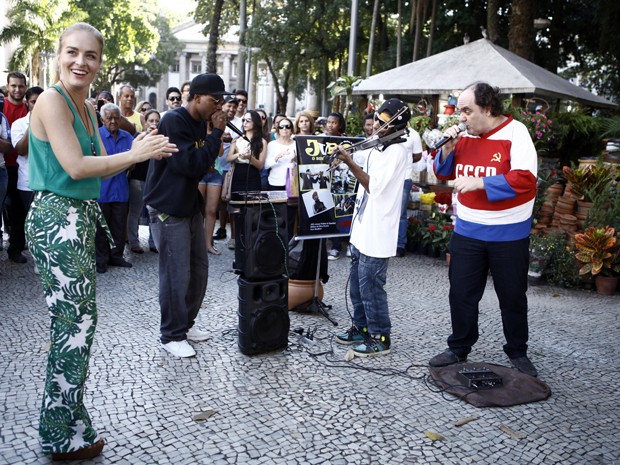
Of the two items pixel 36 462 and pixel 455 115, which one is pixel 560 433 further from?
pixel 455 115

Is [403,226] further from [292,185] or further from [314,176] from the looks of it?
[314,176]

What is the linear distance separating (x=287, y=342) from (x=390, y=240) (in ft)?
3.89

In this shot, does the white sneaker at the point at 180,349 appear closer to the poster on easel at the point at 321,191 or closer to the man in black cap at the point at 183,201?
the man in black cap at the point at 183,201

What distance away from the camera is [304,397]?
3.93 metres

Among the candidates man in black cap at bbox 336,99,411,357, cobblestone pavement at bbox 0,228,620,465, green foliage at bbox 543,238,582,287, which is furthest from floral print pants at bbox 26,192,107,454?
green foliage at bbox 543,238,582,287

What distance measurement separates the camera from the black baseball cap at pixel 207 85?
4227mm

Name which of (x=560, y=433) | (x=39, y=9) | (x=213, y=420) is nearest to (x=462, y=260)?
(x=560, y=433)

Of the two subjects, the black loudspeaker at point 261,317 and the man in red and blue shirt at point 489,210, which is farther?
the black loudspeaker at point 261,317

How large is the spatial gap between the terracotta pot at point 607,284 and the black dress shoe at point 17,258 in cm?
→ 697

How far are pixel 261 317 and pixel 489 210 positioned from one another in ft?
6.20

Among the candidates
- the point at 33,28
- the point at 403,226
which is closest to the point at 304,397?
the point at 403,226

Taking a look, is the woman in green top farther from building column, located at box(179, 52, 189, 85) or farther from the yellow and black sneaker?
building column, located at box(179, 52, 189, 85)

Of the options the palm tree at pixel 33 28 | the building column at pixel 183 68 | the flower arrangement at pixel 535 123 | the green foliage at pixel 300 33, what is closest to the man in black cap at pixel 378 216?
the flower arrangement at pixel 535 123

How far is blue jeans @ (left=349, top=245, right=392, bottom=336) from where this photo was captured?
4582 millimetres
